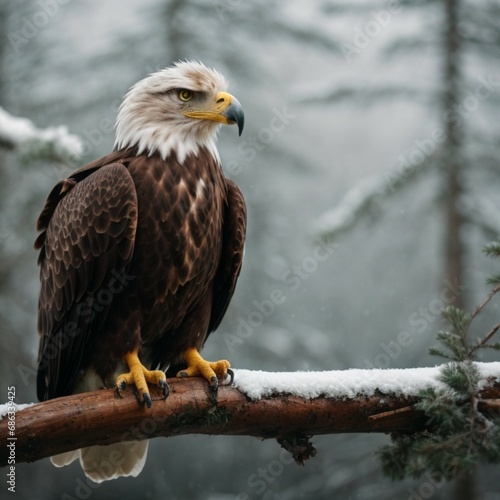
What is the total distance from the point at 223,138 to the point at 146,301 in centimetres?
753

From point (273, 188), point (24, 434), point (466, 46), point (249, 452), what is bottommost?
point (24, 434)

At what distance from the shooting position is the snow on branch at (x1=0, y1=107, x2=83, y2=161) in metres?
5.21

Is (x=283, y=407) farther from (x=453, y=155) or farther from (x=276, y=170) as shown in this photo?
(x=276, y=170)

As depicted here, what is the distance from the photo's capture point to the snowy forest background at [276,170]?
32.3 ft

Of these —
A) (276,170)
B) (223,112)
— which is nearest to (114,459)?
(223,112)

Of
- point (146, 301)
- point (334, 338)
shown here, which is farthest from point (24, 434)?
point (334, 338)

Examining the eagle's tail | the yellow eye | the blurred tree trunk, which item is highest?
the blurred tree trunk

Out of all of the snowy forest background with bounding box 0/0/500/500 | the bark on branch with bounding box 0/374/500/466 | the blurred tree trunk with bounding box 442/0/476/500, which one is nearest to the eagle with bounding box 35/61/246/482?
the bark on branch with bounding box 0/374/500/466

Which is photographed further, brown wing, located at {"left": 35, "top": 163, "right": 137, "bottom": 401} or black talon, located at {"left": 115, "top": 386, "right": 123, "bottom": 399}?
brown wing, located at {"left": 35, "top": 163, "right": 137, "bottom": 401}

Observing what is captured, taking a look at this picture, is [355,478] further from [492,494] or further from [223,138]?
[223,138]

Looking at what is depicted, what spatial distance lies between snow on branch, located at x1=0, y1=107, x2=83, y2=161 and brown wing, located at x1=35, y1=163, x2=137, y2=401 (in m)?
0.63

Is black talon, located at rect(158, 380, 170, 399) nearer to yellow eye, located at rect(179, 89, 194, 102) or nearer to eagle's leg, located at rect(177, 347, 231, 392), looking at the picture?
eagle's leg, located at rect(177, 347, 231, 392)

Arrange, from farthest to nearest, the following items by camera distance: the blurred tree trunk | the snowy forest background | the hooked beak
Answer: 1. the snowy forest background
2. the blurred tree trunk
3. the hooked beak

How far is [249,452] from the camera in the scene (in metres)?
14.8
